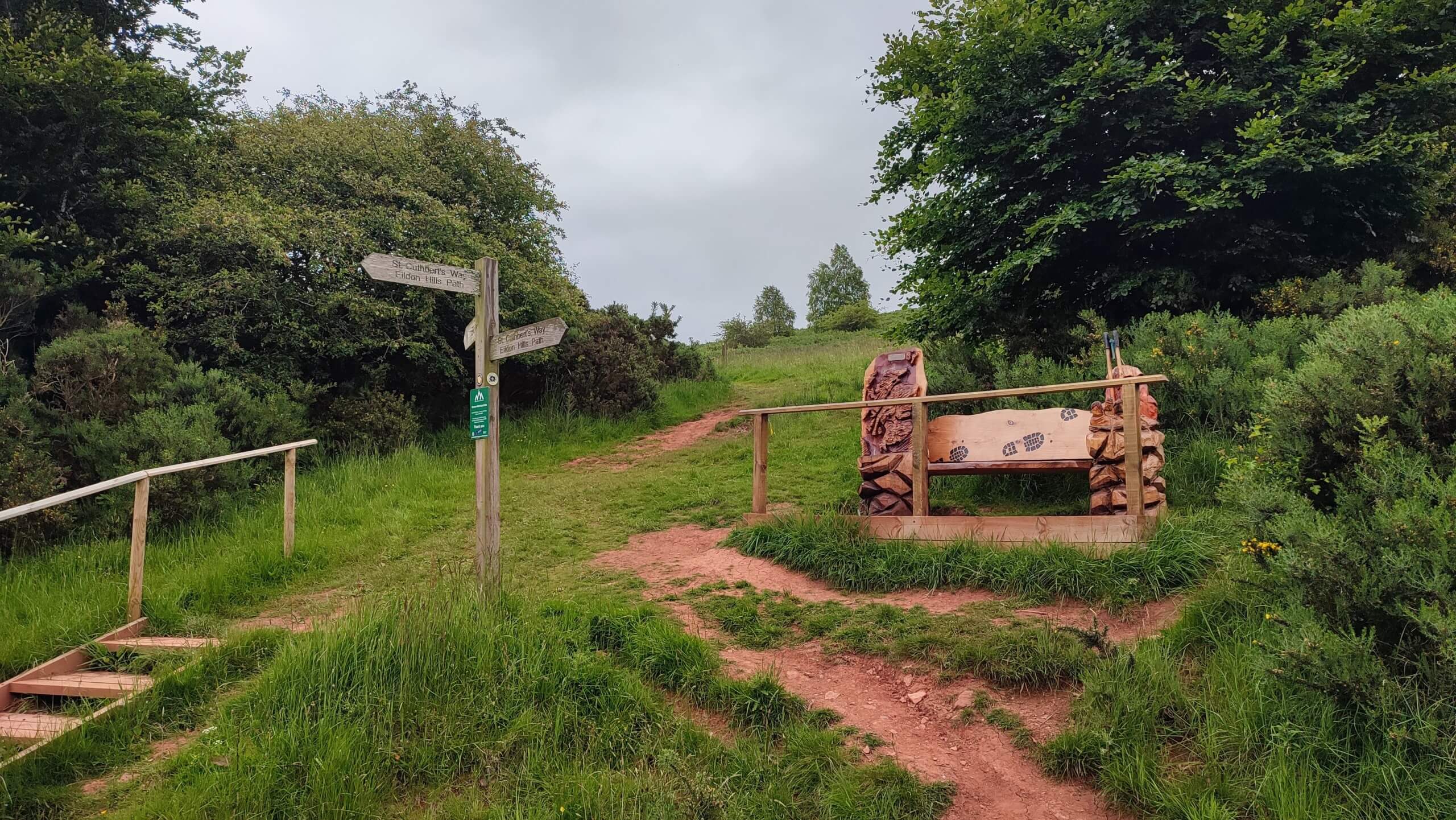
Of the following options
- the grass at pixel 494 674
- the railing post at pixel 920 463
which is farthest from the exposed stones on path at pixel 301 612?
the railing post at pixel 920 463

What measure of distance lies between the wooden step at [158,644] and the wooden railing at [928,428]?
4460 mm

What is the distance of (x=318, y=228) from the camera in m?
10.4

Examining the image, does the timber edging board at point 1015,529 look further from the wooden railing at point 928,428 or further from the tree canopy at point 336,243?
the tree canopy at point 336,243

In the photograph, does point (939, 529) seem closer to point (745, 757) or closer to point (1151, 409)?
point (1151, 409)

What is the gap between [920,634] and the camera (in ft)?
13.6

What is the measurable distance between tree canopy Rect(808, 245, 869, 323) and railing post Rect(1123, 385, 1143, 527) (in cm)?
4776

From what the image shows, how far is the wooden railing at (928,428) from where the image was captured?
504 centimetres

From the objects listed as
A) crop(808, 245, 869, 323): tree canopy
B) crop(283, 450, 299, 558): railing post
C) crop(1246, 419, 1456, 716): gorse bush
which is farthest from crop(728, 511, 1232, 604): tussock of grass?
crop(808, 245, 869, 323): tree canopy

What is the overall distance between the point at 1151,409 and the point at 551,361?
36.4 feet

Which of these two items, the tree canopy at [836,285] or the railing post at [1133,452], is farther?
the tree canopy at [836,285]

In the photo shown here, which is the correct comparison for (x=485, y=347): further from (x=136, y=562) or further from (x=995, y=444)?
(x=995, y=444)

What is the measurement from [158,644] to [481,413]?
8.14 feet

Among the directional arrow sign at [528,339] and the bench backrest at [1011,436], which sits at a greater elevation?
the directional arrow sign at [528,339]

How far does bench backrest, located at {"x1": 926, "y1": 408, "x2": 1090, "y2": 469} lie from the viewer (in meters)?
5.94
